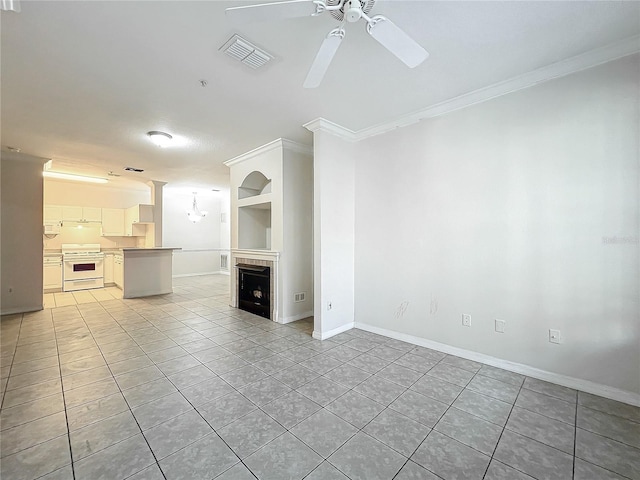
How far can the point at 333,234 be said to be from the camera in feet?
12.3

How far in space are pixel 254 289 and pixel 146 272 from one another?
3.26 meters

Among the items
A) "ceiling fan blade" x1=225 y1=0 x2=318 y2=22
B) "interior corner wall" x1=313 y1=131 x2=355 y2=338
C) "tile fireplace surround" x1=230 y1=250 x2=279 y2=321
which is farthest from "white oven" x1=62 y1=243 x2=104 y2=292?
"ceiling fan blade" x1=225 y1=0 x2=318 y2=22

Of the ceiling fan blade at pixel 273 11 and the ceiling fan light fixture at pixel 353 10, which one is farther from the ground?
the ceiling fan light fixture at pixel 353 10

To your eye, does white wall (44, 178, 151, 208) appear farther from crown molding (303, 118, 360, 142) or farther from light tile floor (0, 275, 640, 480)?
crown molding (303, 118, 360, 142)

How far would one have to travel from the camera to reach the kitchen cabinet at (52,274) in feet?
21.3

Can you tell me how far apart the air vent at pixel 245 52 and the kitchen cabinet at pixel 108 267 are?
7364 millimetres

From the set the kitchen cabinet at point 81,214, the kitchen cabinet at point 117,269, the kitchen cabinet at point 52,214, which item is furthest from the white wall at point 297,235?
the kitchen cabinet at point 52,214

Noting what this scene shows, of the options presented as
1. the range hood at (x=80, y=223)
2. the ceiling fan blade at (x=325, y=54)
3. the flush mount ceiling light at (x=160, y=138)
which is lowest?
the range hood at (x=80, y=223)

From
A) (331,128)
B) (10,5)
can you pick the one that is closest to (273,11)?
(10,5)

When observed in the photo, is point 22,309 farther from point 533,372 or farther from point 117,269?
point 533,372

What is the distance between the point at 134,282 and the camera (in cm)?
617

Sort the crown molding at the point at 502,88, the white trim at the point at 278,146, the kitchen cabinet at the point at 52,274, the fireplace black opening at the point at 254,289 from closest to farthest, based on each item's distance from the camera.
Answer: the crown molding at the point at 502,88 → the white trim at the point at 278,146 → the fireplace black opening at the point at 254,289 → the kitchen cabinet at the point at 52,274

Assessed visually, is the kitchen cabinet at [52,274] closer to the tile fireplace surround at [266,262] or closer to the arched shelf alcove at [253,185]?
the tile fireplace surround at [266,262]

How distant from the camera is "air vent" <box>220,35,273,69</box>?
205 centimetres
